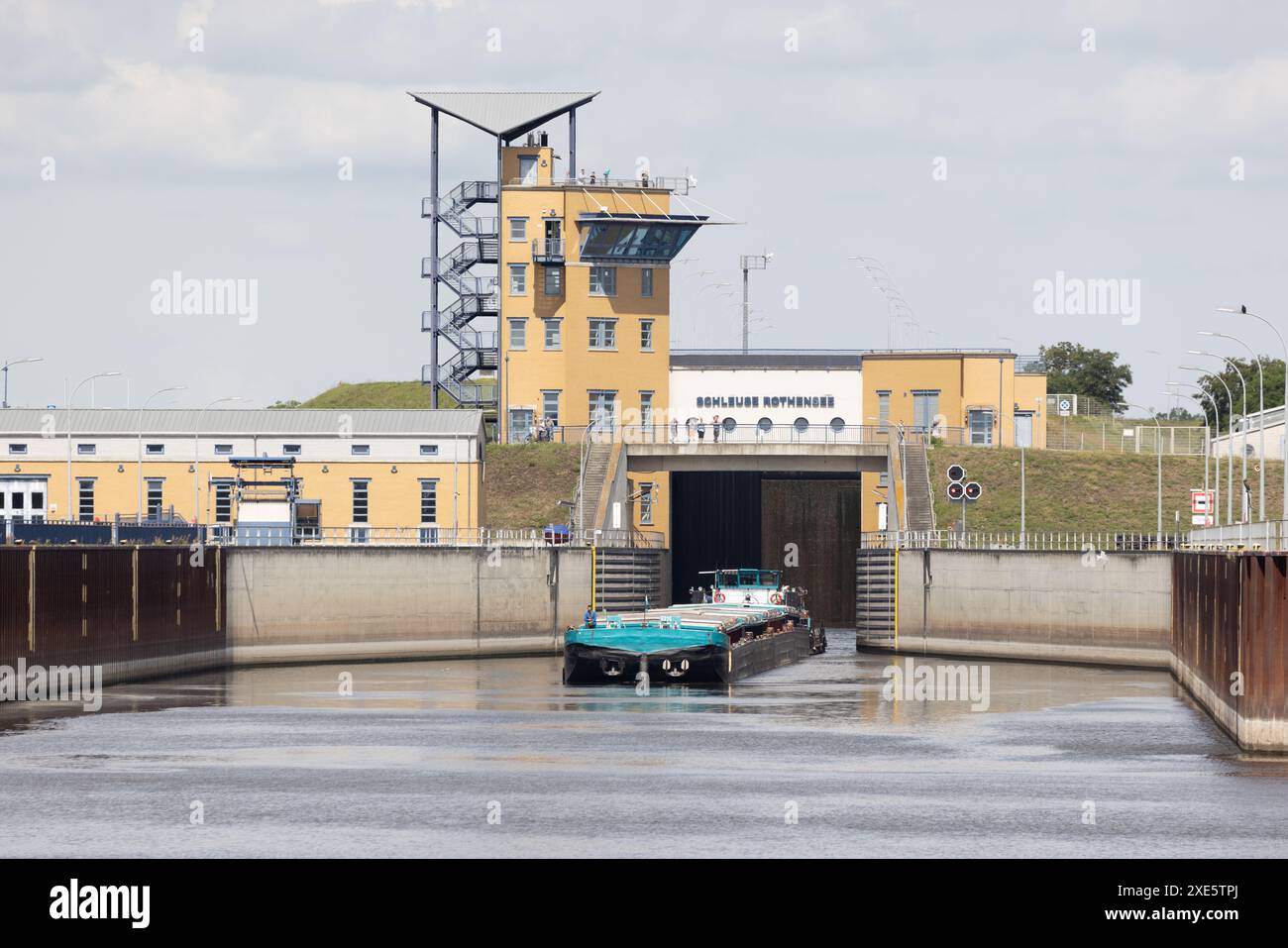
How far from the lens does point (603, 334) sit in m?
124

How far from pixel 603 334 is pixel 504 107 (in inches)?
637

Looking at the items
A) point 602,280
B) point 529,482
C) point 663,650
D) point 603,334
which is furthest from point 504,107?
point 663,650

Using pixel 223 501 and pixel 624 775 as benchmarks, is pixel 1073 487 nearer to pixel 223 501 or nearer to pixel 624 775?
pixel 223 501

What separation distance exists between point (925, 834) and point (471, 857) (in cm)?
972

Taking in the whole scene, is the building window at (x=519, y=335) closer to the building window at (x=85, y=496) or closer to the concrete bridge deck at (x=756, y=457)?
the concrete bridge deck at (x=756, y=457)

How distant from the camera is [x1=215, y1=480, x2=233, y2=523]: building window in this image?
102m

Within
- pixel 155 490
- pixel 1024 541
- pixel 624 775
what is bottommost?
pixel 624 775

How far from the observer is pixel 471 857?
38.5m

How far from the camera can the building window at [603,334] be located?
12338 cm

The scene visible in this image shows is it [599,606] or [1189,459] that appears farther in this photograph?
[1189,459]

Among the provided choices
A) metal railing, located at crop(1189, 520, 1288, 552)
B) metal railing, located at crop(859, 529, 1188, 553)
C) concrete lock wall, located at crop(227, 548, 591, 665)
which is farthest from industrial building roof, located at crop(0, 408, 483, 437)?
metal railing, located at crop(1189, 520, 1288, 552)
